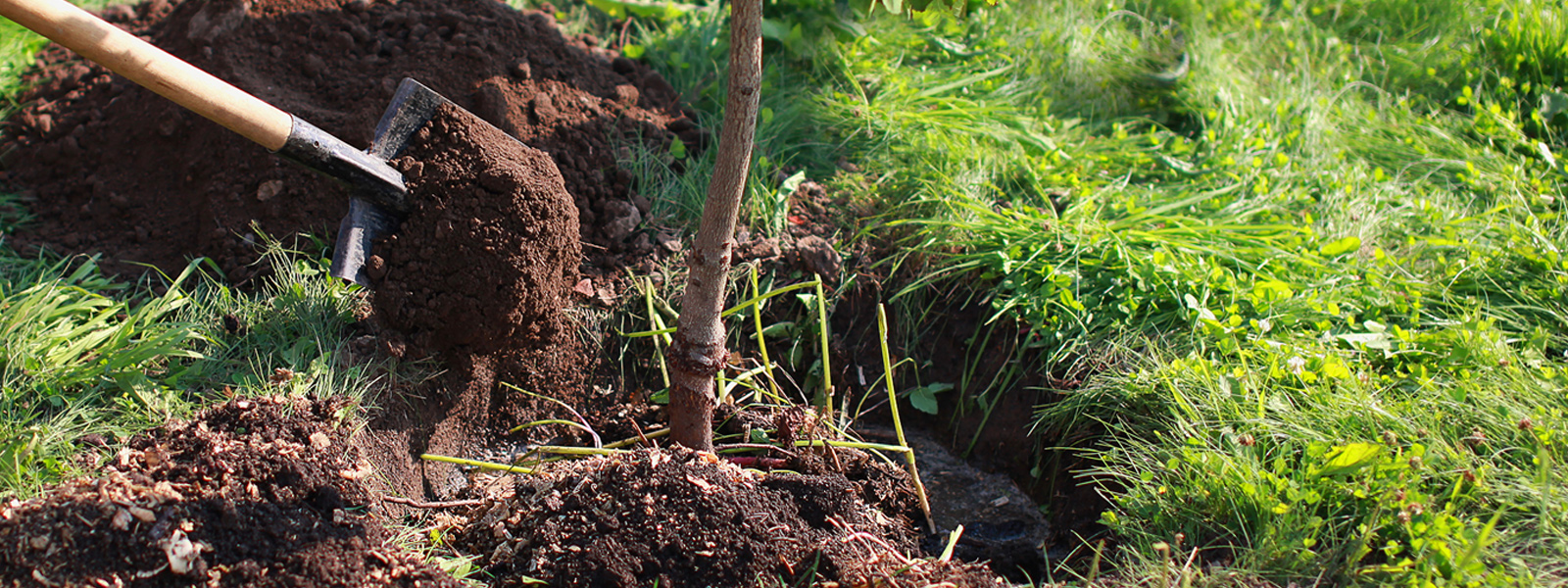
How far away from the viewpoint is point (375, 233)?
2.21 m

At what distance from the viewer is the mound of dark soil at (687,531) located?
1904 mm

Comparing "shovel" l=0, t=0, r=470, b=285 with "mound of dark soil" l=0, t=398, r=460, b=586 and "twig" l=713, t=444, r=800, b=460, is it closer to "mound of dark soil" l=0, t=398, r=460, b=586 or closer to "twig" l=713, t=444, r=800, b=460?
"mound of dark soil" l=0, t=398, r=460, b=586

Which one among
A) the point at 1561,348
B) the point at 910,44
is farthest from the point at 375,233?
the point at 1561,348

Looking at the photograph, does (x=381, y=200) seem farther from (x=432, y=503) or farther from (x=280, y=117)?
(x=432, y=503)

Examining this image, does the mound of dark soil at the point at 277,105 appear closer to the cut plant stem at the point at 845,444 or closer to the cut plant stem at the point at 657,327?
the cut plant stem at the point at 657,327

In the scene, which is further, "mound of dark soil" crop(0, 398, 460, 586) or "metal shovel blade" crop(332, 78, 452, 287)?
"metal shovel blade" crop(332, 78, 452, 287)

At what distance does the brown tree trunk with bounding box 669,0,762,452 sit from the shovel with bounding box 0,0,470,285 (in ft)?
2.62

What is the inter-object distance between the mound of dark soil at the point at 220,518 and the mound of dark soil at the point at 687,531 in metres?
0.24

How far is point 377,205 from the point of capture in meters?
2.23

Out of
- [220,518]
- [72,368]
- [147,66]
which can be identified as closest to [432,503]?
Answer: [220,518]

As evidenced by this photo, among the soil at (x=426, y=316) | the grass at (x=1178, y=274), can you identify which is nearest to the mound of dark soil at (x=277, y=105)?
the soil at (x=426, y=316)

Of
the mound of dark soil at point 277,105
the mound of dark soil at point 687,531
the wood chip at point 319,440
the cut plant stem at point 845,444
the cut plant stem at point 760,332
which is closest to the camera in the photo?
the mound of dark soil at point 687,531

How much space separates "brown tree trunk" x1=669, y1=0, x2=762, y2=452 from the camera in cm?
177

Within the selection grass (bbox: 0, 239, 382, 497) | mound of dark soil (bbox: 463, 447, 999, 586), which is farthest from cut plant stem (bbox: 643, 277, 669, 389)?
grass (bbox: 0, 239, 382, 497)
